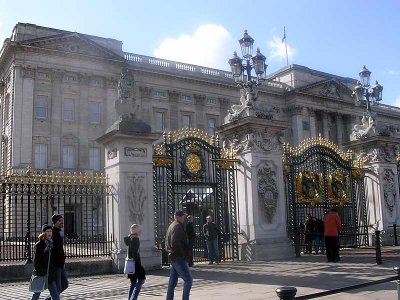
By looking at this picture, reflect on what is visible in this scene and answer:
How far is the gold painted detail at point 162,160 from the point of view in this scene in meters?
14.2

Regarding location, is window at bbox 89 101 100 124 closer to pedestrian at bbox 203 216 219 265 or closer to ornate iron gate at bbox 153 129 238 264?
ornate iron gate at bbox 153 129 238 264

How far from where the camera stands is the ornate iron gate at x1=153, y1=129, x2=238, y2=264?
47.7ft

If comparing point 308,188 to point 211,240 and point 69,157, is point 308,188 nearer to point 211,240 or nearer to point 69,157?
point 211,240

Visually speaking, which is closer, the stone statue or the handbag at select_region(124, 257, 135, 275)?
the handbag at select_region(124, 257, 135, 275)

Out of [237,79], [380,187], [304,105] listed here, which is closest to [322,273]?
[237,79]

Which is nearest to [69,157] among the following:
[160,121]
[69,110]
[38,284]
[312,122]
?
[69,110]

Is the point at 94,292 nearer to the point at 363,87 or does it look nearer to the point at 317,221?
the point at 317,221

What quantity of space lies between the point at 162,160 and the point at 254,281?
16.4 ft

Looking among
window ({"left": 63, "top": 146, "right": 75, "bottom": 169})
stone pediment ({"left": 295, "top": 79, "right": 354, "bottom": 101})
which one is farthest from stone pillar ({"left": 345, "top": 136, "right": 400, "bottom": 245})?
stone pediment ({"left": 295, "top": 79, "right": 354, "bottom": 101})

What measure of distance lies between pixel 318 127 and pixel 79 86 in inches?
1256

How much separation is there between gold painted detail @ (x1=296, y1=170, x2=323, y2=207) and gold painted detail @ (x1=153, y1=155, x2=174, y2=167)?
16.6 ft

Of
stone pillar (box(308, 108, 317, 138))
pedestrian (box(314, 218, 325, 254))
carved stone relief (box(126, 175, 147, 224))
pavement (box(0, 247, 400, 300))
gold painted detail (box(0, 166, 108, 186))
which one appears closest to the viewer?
pavement (box(0, 247, 400, 300))

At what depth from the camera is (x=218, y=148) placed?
15.7 m

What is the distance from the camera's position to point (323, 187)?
18016 millimetres
